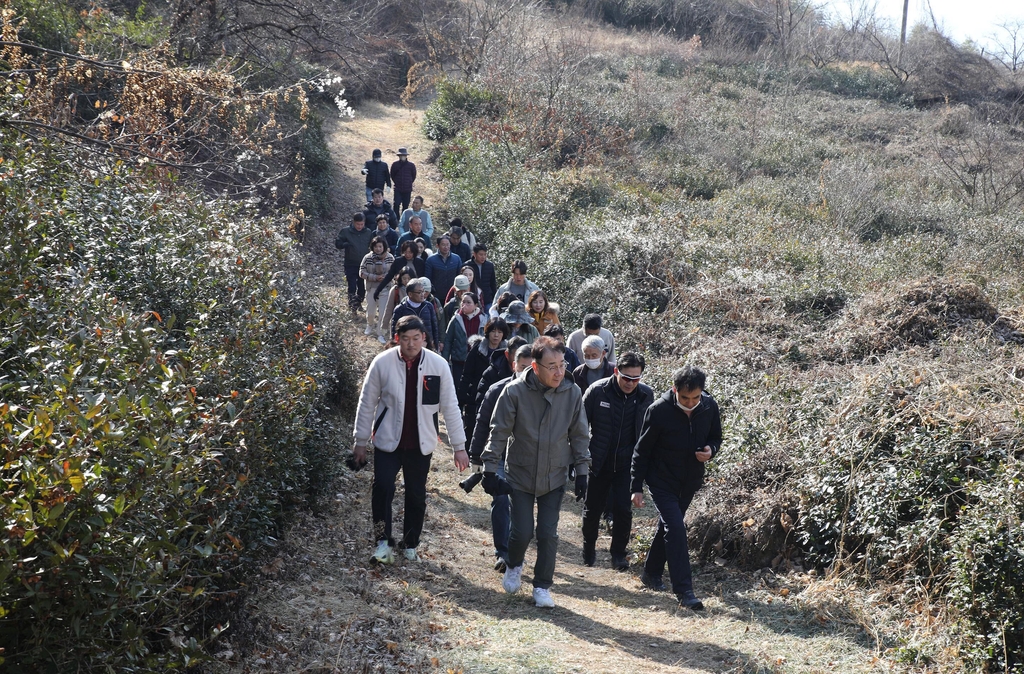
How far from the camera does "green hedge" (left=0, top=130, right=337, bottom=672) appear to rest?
312cm

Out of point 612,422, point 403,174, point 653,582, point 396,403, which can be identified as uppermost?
point 403,174

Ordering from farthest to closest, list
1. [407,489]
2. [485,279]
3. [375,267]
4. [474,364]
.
Answer: [375,267], [485,279], [474,364], [407,489]

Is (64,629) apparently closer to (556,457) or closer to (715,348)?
(556,457)

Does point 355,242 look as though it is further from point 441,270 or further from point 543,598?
point 543,598

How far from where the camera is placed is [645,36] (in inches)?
1623

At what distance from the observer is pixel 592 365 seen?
8367 mm

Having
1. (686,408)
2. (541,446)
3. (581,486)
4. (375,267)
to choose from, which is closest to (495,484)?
(541,446)

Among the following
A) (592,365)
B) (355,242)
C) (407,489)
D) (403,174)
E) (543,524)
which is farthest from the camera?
(403,174)

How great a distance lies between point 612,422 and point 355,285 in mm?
9340

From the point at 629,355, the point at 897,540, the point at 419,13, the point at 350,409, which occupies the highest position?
the point at 419,13

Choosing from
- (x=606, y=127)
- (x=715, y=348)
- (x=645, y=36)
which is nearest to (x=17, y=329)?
(x=715, y=348)

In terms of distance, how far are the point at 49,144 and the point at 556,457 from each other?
15.9 ft

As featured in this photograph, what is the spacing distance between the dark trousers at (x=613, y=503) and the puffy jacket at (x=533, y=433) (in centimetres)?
112

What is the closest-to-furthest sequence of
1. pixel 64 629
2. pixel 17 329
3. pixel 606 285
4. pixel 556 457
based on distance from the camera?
pixel 64 629
pixel 17 329
pixel 556 457
pixel 606 285
